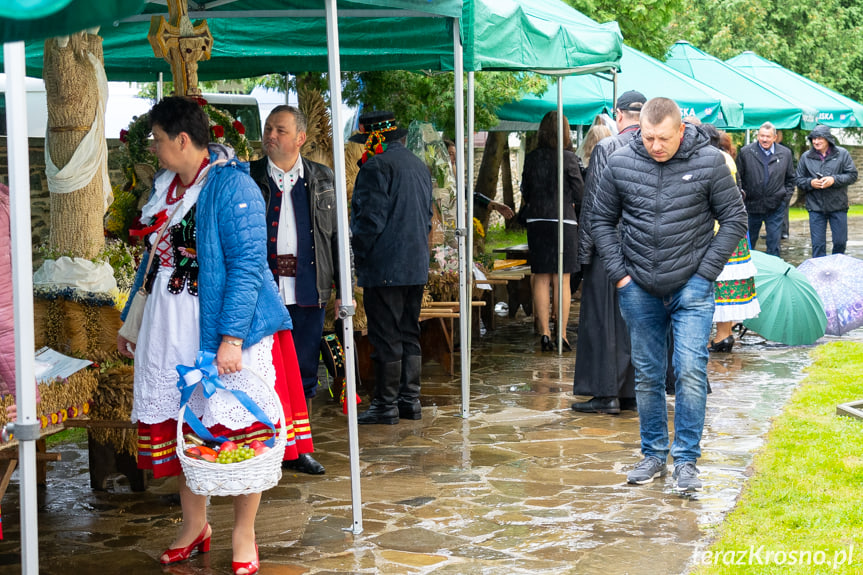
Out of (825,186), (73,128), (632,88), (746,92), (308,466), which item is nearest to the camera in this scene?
(308,466)

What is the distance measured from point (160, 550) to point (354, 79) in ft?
24.6

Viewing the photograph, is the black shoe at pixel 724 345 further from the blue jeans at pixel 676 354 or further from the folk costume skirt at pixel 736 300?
the blue jeans at pixel 676 354

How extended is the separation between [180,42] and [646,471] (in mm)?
3290

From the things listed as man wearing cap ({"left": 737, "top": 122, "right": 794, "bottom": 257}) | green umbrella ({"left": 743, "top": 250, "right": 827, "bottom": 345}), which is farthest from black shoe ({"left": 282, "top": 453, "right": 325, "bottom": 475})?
man wearing cap ({"left": 737, "top": 122, "right": 794, "bottom": 257})

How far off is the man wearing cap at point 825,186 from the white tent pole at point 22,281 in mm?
12478

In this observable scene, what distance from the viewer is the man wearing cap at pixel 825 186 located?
14.1 metres

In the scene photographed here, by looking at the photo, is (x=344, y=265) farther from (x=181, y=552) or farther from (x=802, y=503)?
(x=802, y=503)

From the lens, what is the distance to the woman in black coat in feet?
31.5

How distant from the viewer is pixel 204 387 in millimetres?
3998

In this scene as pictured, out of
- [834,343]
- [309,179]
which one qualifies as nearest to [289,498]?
[309,179]

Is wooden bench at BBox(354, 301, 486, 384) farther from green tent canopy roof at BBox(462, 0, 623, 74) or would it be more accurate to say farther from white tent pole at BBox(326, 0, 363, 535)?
white tent pole at BBox(326, 0, 363, 535)

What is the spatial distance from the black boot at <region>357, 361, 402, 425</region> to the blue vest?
1458 millimetres

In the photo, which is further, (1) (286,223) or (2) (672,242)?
(1) (286,223)

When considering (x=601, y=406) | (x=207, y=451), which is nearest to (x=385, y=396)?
(x=601, y=406)
